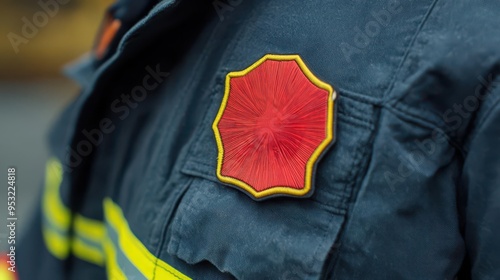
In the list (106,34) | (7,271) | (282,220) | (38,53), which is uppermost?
(38,53)

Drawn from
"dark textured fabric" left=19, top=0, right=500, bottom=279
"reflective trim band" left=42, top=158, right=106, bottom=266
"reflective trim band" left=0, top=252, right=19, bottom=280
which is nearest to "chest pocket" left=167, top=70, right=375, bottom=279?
"dark textured fabric" left=19, top=0, right=500, bottom=279

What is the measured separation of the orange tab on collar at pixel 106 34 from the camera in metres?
0.81

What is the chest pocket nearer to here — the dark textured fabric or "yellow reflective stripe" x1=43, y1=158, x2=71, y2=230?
the dark textured fabric

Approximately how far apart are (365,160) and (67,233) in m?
0.47

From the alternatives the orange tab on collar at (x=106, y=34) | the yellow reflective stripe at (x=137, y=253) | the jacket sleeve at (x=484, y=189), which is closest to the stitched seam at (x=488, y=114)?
the jacket sleeve at (x=484, y=189)

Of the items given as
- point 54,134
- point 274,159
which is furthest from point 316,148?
point 54,134

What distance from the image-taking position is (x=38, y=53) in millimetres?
3471

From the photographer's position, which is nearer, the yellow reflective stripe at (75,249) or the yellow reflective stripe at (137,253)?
the yellow reflective stripe at (137,253)

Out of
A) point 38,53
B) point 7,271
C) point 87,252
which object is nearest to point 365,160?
point 87,252

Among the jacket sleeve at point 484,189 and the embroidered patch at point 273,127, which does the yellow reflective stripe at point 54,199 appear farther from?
the jacket sleeve at point 484,189

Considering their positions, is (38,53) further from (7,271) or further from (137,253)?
(137,253)

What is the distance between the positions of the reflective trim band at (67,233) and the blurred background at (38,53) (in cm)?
231

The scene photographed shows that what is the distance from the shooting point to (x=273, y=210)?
521 mm

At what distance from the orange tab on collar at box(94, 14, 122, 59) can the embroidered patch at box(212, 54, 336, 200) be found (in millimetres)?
282
